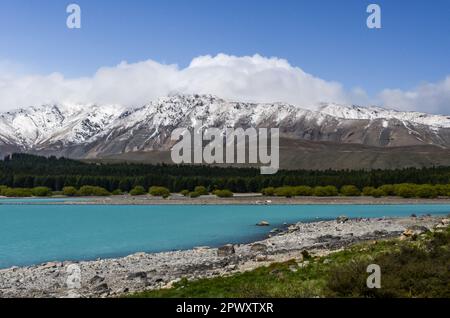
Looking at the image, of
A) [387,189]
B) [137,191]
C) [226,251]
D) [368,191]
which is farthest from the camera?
[137,191]

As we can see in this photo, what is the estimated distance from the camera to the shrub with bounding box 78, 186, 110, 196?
599ft

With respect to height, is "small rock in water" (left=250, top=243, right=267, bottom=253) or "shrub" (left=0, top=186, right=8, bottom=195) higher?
"small rock in water" (left=250, top=243, right=267, bottom=253)

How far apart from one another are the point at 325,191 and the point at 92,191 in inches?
2951

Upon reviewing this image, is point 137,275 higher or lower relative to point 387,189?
higher

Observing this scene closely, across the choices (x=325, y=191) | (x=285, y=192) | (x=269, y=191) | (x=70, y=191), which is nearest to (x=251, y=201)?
(x=285, y=192)

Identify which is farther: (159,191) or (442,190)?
(159,191)

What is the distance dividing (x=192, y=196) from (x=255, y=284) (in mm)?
149184

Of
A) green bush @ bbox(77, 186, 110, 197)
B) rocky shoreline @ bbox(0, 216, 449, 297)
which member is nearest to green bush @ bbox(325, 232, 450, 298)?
rocky shoreline @ bbox(0, 216, 449, 297)

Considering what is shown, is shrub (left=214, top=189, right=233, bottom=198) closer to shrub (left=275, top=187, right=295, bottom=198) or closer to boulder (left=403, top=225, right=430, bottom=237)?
shrub (left=275, top=187, right=295, bottom=198)

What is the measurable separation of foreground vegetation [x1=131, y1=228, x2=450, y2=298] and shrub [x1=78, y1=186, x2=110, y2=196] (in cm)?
16159

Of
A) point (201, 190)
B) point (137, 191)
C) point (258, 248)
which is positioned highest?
point (258, 248)

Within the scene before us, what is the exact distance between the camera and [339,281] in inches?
723

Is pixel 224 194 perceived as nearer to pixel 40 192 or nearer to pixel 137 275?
pixel 40 192

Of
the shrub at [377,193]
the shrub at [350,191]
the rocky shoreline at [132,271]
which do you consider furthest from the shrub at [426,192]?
the rocky shoreline at [132,271]
